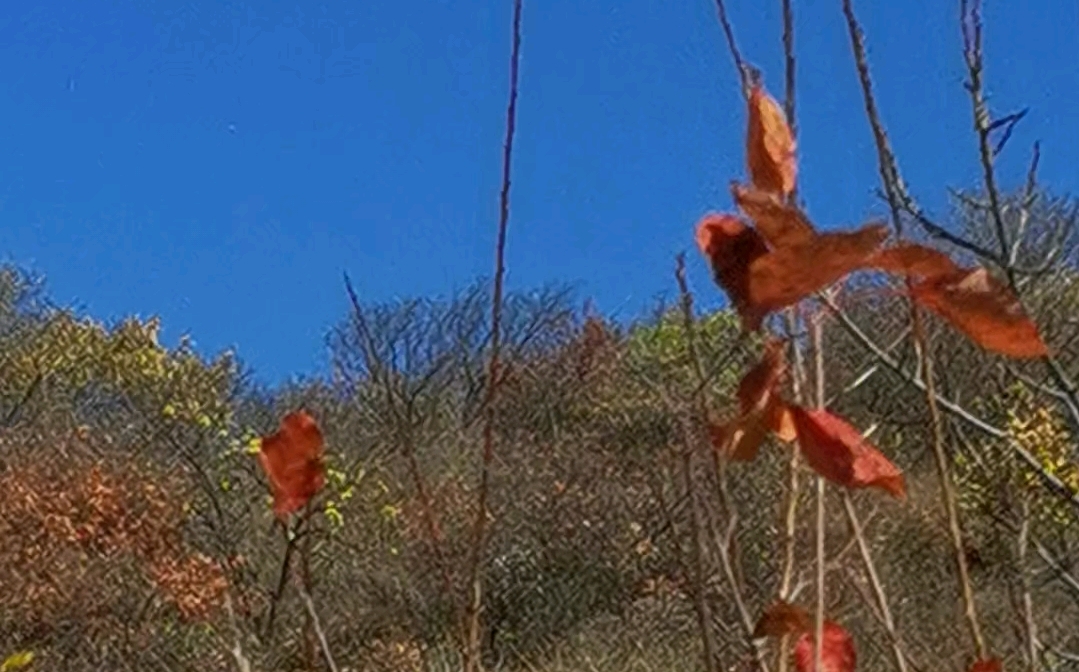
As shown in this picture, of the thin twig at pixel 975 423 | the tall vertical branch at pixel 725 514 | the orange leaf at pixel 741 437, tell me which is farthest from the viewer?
the thin twig at pixel 975 423

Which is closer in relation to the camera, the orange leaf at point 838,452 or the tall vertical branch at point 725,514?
the orange leaf at point 838,452

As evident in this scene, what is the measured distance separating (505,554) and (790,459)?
464 inches

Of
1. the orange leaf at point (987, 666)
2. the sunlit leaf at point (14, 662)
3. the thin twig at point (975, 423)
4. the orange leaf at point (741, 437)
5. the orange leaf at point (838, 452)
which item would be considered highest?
the sunlit leaf at point (14, 662)

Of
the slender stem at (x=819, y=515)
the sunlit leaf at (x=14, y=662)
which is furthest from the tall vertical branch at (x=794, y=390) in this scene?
the sunlit leaf at (x=14, y=662)

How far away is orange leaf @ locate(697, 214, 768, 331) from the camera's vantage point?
809mm

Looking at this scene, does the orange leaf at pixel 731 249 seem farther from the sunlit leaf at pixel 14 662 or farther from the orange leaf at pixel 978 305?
the sunlit leaf at pixel 14 662

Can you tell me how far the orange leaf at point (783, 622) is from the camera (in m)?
0.93

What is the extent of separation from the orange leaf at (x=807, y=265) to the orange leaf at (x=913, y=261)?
11mm

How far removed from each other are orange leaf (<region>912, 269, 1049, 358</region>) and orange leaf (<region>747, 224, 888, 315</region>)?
2.0 inches

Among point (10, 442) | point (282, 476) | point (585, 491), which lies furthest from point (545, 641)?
point (282, 476)

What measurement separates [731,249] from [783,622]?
0.20m

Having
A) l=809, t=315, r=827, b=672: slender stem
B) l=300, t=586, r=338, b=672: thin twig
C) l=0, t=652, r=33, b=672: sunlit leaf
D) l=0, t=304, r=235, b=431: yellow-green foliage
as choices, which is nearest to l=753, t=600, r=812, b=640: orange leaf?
l=809, t=315, r=827, b=672: slender stem

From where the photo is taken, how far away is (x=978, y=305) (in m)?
0.81

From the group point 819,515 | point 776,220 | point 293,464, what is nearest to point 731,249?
point 776,220
